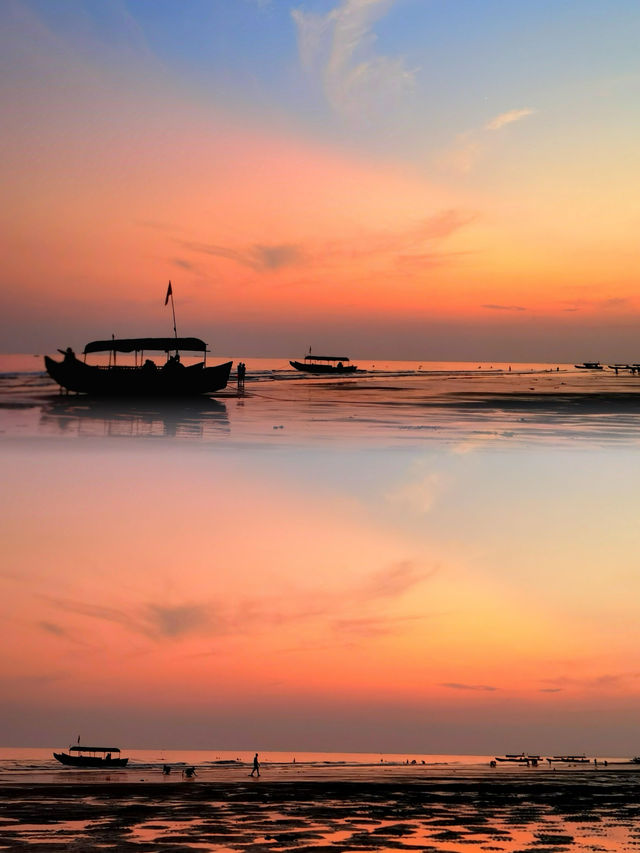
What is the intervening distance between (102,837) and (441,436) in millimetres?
28073

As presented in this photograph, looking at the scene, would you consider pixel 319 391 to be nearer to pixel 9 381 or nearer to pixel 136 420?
pixel 9 381

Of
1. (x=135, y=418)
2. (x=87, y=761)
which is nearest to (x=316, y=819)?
(x=135, y=418)

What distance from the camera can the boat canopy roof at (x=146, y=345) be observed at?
72250mm

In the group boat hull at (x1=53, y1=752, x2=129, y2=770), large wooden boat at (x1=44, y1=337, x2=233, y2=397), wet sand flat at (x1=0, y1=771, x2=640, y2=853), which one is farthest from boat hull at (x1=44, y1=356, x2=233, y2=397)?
boat hull at (x1=53, y1=752, x2=129, y2=770)

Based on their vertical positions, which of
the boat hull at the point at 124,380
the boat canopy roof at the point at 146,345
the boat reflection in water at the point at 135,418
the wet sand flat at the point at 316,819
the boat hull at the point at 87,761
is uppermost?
the boat canopy roof at the point at 146,345

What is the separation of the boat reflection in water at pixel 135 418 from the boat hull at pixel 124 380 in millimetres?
1692

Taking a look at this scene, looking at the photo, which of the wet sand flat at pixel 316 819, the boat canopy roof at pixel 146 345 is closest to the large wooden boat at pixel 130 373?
the boat canopy roof at pixel 146 345

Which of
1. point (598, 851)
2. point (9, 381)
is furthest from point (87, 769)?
point (598, 851)

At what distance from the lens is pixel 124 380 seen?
7181 centimetres

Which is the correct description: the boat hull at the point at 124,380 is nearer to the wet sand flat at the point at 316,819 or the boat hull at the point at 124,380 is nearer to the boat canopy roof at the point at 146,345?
the boat canopy roof at the point at 146,345

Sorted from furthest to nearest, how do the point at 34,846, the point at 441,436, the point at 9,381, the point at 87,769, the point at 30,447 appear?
the point at 9,381 → the point at 87,769 → the point at 441,436 → the point at 30,447 → the point at 34,846

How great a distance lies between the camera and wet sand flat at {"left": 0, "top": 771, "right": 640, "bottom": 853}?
28703mm

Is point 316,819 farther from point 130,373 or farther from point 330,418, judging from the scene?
point 130,373

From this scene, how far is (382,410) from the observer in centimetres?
6906
